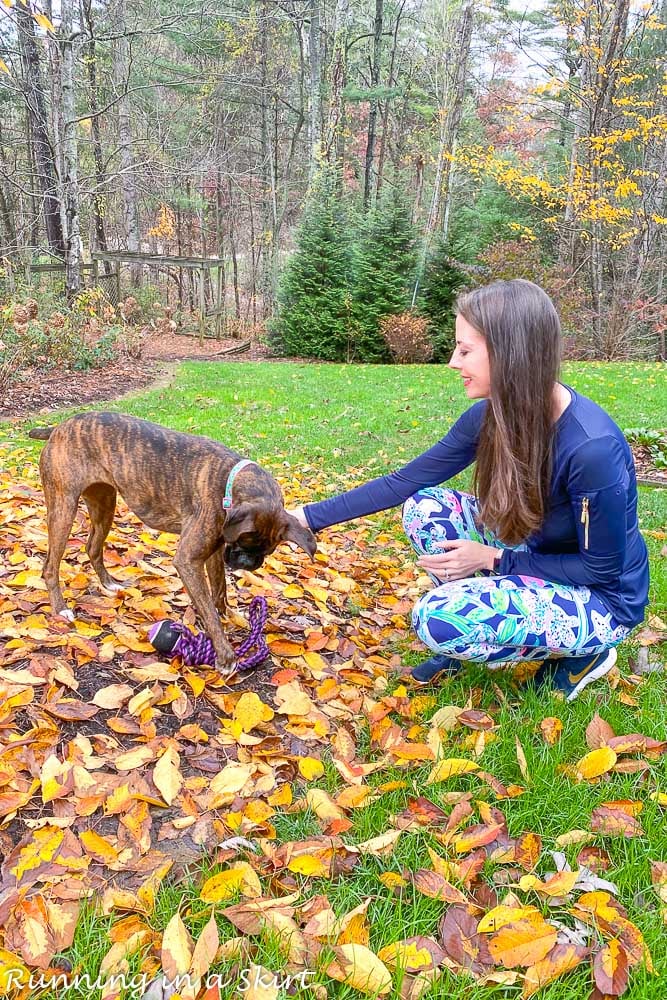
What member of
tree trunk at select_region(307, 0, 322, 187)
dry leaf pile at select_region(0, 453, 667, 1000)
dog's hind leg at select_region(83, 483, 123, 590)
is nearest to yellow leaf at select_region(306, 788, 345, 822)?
dry leaf pile at select_region(0, 453, 667, 1000)

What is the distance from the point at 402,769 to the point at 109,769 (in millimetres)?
1123

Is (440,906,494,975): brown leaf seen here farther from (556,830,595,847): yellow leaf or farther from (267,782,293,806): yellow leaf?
(267,782,293,806): yellow leaf

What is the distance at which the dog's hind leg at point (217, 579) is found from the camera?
3.52 meters

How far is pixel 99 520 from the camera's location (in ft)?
12.4

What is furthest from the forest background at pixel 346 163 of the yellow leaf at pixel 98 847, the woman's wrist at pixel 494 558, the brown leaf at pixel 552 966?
the brown leaf at pixel 552 966

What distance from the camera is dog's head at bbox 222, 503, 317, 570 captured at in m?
2.83

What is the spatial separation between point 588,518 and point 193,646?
6.18 ft

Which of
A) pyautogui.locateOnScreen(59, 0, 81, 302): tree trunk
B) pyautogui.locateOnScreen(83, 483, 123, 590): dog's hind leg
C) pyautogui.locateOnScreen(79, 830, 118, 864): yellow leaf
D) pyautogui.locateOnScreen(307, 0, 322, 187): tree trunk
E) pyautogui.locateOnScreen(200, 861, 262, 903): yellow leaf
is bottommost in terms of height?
pyautogui.locateOnScreen(79, 830, 118, 864): yellow leaf

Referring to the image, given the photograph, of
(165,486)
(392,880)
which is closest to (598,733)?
(392,880)

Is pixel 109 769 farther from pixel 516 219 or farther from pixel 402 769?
pixel 516 219

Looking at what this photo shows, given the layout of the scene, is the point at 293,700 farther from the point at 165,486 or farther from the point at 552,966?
the point at 552,966

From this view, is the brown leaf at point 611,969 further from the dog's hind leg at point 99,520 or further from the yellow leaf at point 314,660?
the dog's hind leg at point 99,520

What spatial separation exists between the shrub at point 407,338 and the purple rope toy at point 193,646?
15.4 meters

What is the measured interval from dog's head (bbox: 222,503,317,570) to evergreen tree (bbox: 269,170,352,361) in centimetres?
1633
